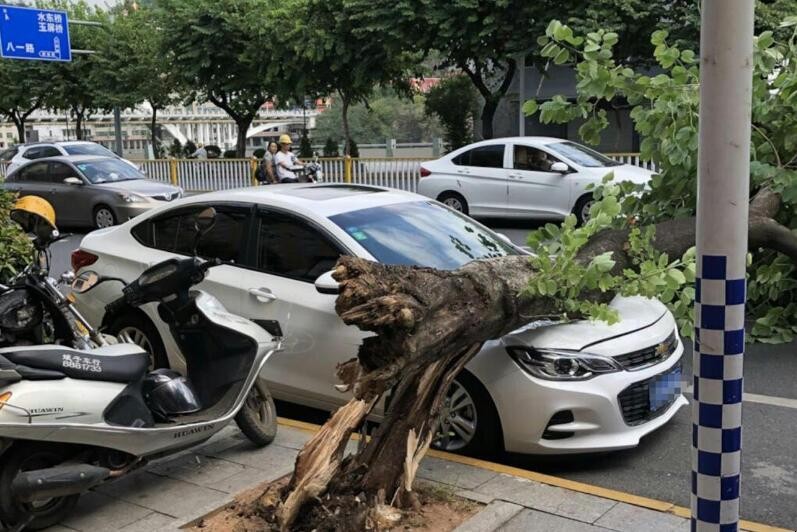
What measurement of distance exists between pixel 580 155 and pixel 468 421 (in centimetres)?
1108

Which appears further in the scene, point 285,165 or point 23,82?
point 23,82

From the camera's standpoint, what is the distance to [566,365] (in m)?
4.71

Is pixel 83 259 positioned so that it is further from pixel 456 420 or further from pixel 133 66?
pixel 133 66

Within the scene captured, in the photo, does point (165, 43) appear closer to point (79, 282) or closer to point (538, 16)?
point (538, 16)

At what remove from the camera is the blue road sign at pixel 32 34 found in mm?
21938

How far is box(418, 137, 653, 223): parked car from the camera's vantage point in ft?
48.3

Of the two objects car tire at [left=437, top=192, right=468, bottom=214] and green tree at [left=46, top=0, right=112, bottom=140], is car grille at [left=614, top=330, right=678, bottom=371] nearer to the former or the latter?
car tire at [left=437, top=192, right=468, bottom=214]

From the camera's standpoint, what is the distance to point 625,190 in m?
7.28

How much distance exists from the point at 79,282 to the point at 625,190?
176 inches

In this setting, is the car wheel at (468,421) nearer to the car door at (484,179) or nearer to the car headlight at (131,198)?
the car door at (484,179)

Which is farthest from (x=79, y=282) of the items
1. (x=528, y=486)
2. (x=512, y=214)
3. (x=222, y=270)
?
(x=512, y=214)

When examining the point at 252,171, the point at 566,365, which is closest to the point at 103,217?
the point at 252,171

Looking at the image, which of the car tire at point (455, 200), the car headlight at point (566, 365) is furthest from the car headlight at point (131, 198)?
the car headlight at point (566, 365)

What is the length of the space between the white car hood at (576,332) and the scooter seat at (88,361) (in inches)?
79.5
